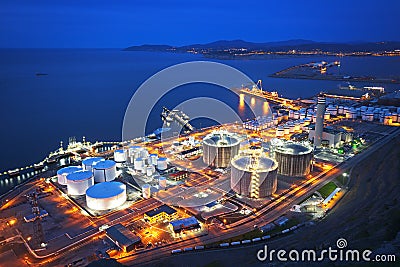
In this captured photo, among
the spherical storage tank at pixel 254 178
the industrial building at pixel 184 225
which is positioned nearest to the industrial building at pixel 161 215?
the industrial building at pixel 184 225

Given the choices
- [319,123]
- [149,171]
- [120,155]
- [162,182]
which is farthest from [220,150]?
[319,123]

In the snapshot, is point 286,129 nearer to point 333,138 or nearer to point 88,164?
point 333,138

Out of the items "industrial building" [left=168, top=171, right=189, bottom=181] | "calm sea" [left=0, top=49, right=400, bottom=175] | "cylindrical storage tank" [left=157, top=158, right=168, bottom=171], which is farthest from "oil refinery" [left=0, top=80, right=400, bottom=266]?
"calm sea" [left=0, top=49, right=400, bottom=175]

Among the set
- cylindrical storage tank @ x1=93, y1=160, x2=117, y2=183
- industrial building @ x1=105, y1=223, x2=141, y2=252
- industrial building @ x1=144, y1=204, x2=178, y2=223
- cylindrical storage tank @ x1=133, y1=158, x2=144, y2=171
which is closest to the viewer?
industrial building @ x1=105, y1=223, x2=141, y2=252

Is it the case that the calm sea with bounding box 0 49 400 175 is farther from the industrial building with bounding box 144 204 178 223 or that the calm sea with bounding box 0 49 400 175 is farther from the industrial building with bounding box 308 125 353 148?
the industrial building with bounding box 308 125 353 148

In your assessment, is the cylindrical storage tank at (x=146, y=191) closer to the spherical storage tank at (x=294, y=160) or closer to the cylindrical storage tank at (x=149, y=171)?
the cylindrical storage tank at (x=149, y=171)

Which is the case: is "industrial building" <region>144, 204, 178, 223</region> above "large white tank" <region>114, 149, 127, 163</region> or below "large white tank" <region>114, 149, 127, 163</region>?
below
